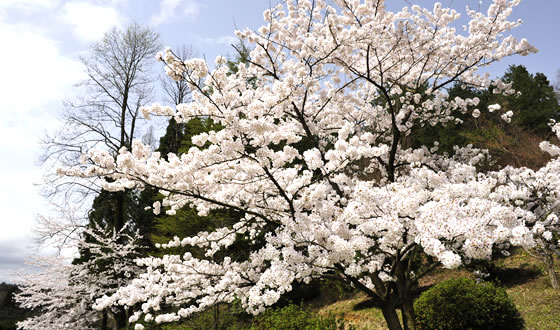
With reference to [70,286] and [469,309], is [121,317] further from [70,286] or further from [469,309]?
[469,309]

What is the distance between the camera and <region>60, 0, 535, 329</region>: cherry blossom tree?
3.11 meters

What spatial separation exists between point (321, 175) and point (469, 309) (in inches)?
186

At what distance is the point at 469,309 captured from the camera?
22.7 feet

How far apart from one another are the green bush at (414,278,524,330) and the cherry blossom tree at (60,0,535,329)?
1899mm

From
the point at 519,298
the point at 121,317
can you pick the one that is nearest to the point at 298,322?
the point at 519,298

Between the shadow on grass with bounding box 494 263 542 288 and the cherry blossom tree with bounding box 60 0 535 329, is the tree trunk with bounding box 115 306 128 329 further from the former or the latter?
the shadow on grass with bounding box 494 263 542 288

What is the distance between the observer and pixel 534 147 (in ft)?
39.8

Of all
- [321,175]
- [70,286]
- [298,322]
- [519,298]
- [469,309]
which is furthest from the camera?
[70,286]

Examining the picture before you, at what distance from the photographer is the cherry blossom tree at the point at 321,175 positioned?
3109 millimetres

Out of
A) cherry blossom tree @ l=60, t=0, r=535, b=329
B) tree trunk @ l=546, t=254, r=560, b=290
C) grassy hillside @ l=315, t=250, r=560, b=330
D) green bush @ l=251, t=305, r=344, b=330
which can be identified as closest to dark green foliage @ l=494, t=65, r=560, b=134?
grassy hillside @ l=315, t=250, r=560, b=330

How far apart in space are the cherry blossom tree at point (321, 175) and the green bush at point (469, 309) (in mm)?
1899

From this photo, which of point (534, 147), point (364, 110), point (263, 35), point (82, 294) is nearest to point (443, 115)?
point (364, 110)

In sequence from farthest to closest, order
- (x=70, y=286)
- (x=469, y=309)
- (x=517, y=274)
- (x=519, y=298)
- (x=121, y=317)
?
(x=121, y=317) → (x=70, y=286) → (x=517, y=274) → (x=519, y=298) → (x=469, y=309)

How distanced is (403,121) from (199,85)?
15.4ft
